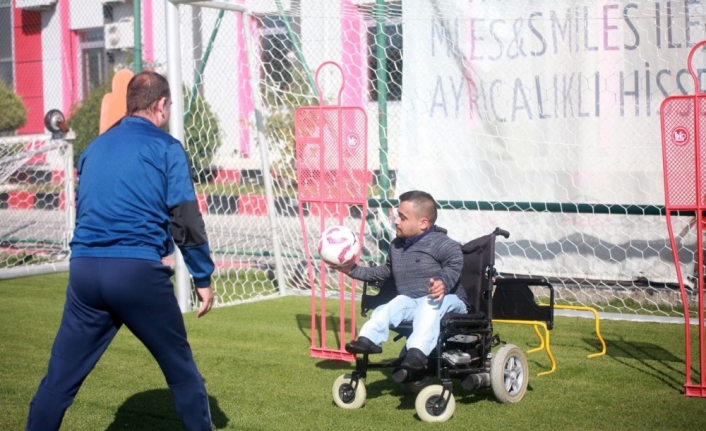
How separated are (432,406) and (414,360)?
0.27 metres

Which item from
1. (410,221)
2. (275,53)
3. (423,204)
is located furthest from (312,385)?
(275,53)

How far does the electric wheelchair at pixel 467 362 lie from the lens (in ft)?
16.8

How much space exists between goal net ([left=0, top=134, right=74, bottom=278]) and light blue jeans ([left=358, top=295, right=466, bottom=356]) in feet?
21.1

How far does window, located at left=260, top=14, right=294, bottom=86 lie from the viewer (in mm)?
10008

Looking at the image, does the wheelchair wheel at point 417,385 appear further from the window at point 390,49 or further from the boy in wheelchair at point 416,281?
the window at point 390,49

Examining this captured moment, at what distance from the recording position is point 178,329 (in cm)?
409

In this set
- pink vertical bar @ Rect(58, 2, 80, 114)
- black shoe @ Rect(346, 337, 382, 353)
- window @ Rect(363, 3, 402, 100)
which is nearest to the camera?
black shoe @ Rect(346, 337, 382, 353)

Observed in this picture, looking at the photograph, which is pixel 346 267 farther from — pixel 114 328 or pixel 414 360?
pixel 114 328

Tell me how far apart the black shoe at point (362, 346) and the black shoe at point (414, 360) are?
0.20 m

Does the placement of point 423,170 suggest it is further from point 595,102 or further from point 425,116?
point 595,102

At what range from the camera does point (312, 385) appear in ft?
19.5

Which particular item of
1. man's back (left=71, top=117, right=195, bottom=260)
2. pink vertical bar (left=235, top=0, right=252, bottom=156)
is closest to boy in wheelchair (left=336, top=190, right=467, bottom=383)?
man's back (left=71, top=117, right=195, bottom=260)

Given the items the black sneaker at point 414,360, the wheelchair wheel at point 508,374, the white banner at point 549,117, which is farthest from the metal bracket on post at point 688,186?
the white banner at point 549,117

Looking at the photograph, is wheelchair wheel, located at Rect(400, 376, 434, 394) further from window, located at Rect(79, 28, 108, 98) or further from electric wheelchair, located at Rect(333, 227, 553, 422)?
window, located at Rect(79, 28, 108, 98)
